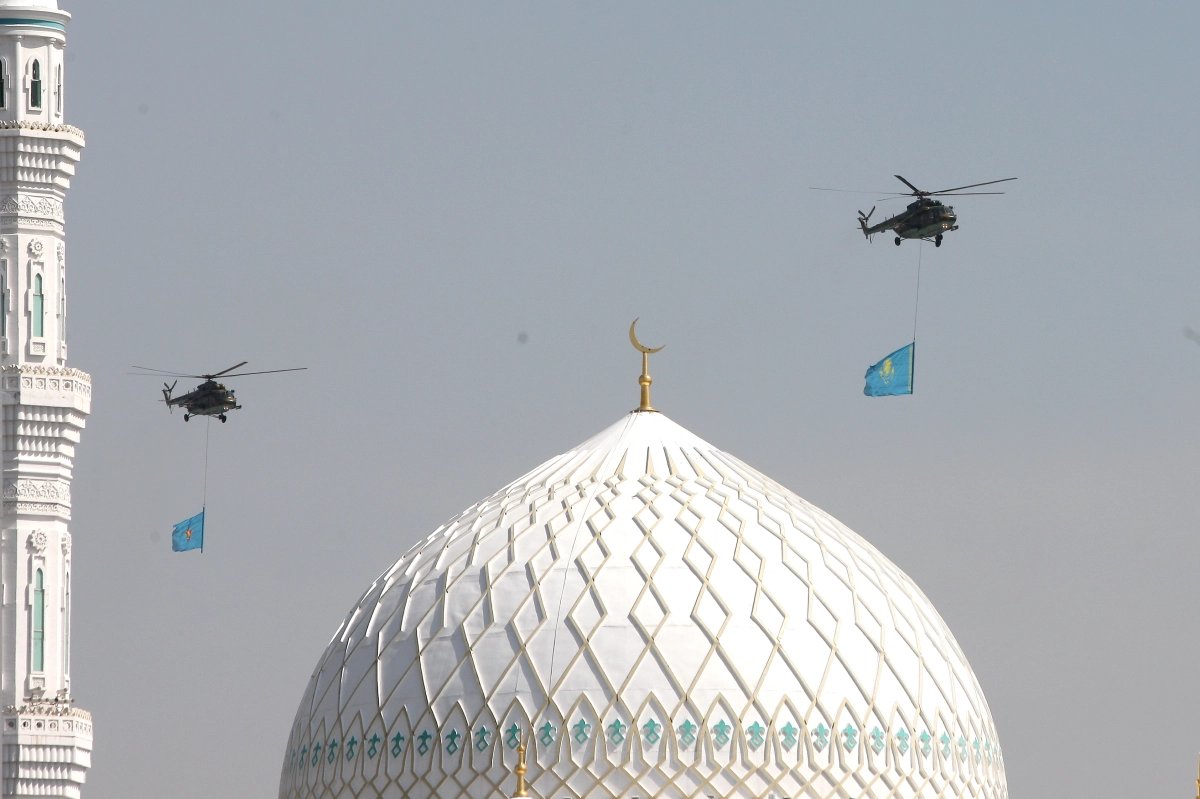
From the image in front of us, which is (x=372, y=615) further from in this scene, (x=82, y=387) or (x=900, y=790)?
(x=82, y=387)

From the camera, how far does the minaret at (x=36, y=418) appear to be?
4469 centimetres

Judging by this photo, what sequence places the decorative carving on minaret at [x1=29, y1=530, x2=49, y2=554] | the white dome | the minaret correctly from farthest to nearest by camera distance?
the decorative carving on minaret at [x1=29, y1=530, x2=49, y2=554]
the minaret
the white dome

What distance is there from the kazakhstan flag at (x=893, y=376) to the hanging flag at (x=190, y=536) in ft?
36.8

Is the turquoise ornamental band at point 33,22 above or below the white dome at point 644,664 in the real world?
above

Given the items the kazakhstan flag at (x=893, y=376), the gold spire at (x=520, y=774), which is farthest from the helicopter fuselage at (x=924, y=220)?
the gold spire at (x=520, y=774)

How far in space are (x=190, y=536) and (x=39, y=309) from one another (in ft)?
15.1

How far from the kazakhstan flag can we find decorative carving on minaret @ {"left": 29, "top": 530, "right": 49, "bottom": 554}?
45.3 feet

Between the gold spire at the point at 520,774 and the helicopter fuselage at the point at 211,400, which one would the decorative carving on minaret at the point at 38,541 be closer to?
the helicopter fuselage at the point at 211,400

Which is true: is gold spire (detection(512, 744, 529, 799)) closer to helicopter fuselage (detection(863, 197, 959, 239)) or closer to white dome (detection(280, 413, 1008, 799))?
white dome (detection(280, 413, 1008, 799))

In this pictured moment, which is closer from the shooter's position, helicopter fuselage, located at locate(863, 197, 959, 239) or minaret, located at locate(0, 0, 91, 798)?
helicopter fuselage, located at locate(863, 197, 959, 239)

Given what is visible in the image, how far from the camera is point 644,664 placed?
32312mm

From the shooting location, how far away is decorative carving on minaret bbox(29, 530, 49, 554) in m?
45.4

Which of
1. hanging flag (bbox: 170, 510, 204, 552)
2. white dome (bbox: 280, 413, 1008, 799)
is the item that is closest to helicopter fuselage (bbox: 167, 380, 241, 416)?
hanging flag (bbox: 170, 510, 204, 552)

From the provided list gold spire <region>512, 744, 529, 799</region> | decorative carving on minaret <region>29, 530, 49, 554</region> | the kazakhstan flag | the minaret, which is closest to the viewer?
gold spire <region>512, 744, 529, 799</region>
